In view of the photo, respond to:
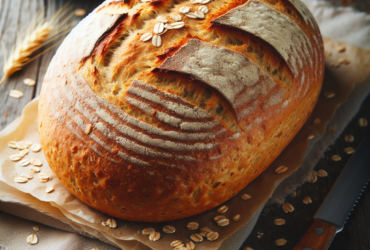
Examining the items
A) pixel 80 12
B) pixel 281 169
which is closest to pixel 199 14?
pixel 281 169

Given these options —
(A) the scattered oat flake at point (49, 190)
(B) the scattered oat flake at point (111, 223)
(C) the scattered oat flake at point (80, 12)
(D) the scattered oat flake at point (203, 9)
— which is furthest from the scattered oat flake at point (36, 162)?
(C) the scattered oat flake at point (80, 12)

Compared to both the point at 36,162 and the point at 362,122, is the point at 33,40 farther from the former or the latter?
the point at 362,122

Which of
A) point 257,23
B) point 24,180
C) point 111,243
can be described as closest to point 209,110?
point 257,23

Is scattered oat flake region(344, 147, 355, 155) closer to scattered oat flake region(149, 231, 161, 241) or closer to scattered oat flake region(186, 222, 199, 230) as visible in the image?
scattered oat flake region(186, 222, 199, 230)

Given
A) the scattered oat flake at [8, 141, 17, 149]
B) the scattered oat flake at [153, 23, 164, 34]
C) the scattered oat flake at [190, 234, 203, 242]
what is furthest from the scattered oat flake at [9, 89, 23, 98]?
the scattered oat flake at [190, 234, 203, 242]

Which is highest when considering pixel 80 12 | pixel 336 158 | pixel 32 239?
pixel 80 12

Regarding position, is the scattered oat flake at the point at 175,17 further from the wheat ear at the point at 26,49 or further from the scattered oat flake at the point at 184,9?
the wheat ear at the point at 26,49
